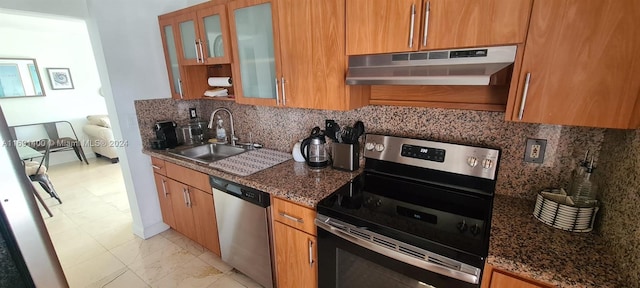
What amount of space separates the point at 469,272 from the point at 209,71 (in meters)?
2.50

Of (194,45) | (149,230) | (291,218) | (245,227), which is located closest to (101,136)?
(149,230)

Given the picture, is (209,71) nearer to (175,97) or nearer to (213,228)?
(175,97)

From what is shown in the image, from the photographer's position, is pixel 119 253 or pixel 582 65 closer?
pixel 582 65

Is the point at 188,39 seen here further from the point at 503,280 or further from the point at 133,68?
the point at 503,280

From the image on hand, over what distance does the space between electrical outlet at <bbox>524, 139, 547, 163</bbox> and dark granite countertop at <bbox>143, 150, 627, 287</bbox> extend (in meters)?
0.21

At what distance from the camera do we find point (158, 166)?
7.70 feet

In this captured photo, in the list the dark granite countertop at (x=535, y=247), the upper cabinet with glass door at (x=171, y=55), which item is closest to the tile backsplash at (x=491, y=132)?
the dark granite countertop at (x=535, y=247)

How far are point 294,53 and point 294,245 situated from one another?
1.08 meters

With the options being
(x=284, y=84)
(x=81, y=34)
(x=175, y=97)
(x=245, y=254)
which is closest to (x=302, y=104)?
(x=284, y=84)

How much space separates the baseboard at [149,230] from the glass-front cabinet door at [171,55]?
1.27 metres

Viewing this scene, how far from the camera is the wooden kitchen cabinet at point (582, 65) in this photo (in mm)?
803

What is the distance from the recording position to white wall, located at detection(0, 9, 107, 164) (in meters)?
4.42

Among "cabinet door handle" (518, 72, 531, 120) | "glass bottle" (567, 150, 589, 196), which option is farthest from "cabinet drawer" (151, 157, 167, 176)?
"glass bottle" (567, 150, 589, 196)

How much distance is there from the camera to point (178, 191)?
221cm
